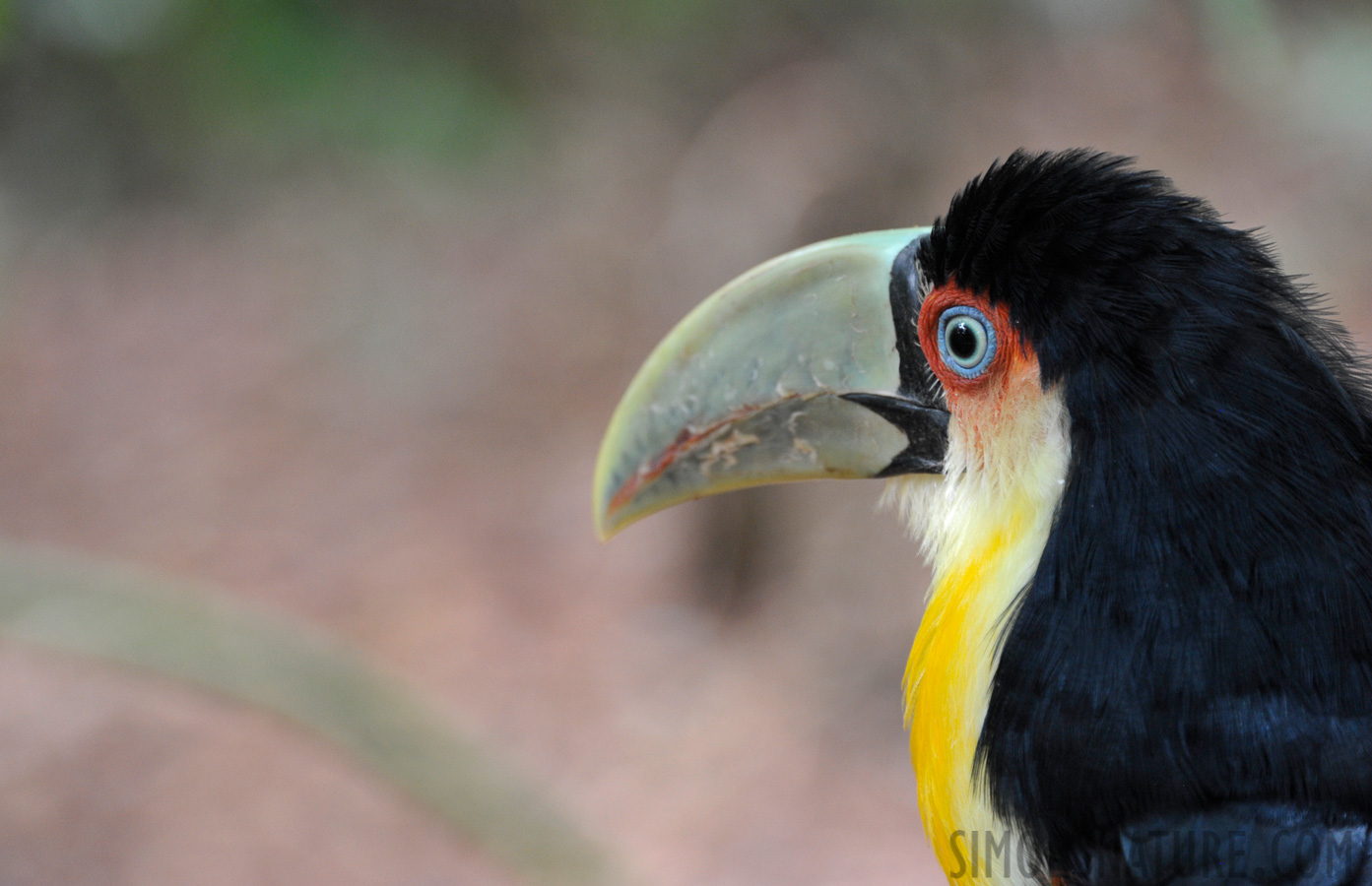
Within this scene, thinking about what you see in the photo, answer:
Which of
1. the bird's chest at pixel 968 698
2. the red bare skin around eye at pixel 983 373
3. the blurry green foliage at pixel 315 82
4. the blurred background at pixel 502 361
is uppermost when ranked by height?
the blurred background at pixel 502 361

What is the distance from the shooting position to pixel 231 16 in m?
1.94

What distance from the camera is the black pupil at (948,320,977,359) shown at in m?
2.19

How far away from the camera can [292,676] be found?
3.62 m

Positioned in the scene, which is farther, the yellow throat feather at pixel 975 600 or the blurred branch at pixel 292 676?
the blurred branch at pixel 292 676

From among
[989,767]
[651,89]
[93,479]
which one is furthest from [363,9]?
[651,89]

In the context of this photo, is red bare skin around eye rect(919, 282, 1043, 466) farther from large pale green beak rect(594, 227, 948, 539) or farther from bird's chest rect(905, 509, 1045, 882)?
bird's chest rect(905, 509, 1045, 882)

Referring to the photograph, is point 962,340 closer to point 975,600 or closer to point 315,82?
point 975,600

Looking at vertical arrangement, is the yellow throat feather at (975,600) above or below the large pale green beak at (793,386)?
below

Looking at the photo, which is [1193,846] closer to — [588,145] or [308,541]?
[308,541]

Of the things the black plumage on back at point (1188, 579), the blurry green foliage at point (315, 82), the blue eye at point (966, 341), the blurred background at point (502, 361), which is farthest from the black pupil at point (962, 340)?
the blurry green foliage at point (315, 82)

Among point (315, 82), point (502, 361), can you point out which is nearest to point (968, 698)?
point (315, 82)

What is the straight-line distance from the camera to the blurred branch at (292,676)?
11.5 ft

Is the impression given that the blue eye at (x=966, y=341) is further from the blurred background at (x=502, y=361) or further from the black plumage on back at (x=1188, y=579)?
the blurred background at (x=502, y=361)

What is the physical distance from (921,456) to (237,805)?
16.0 ft
